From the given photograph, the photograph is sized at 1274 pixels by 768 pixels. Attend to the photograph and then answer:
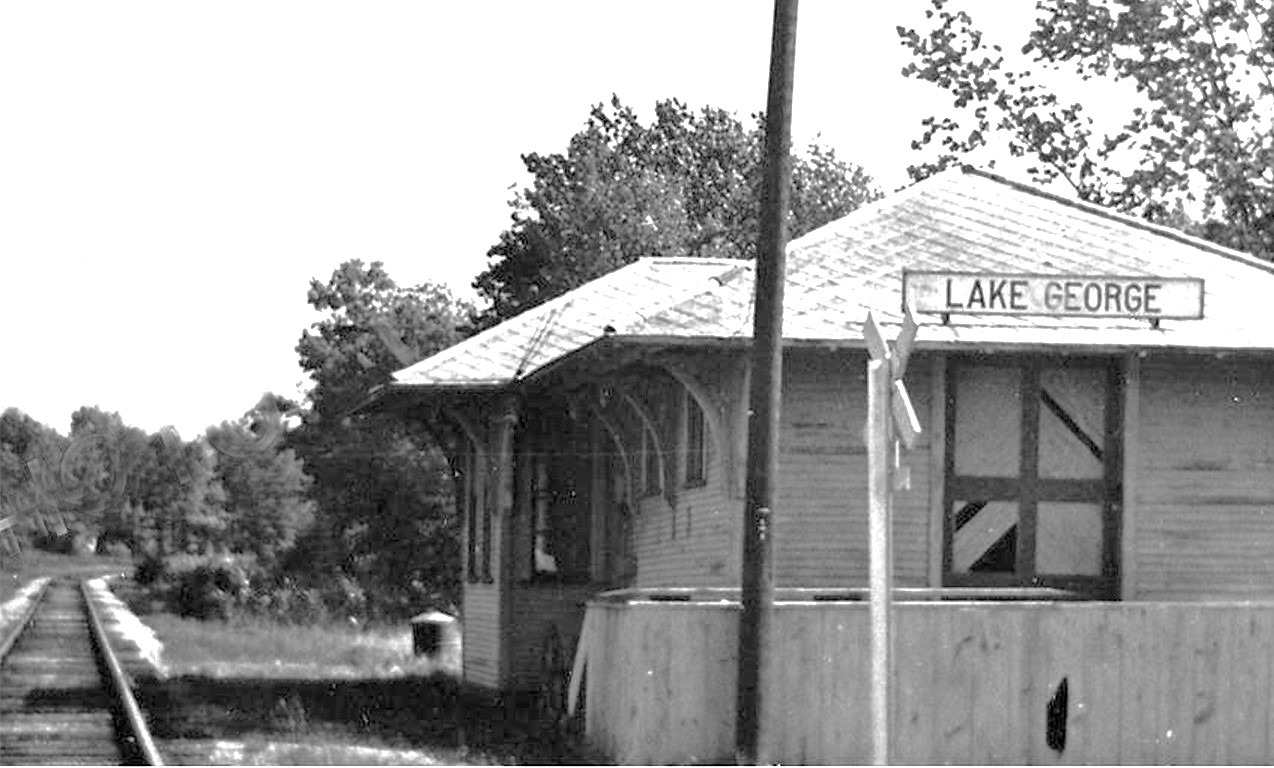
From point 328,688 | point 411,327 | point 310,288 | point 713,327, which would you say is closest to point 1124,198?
point 328,688

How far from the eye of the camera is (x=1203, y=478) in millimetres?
22688

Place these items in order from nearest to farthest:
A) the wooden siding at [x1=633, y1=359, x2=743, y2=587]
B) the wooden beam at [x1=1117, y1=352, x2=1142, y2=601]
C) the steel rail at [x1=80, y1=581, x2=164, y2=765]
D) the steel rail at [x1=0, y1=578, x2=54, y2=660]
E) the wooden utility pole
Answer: the wooden utility pole < the steel rail at [x1=80, y1=581, x2=164, y2=765] < the wooden siding at [x1=633, y1=359, x2=743, y2=587] < the wooden beam at [x1=1117, y1=352, x2=1142, y2=601] < the steel rail at [x1=0, y1=578, x2=54, y2=660]

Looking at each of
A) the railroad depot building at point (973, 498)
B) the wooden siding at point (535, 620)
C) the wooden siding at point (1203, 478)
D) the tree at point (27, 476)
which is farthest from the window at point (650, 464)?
the tree at point (27, 476)

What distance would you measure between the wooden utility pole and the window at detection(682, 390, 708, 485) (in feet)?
17.5

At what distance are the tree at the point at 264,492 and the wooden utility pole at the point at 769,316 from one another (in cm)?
3383

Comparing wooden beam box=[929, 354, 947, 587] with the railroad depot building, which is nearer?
the railroad depot building

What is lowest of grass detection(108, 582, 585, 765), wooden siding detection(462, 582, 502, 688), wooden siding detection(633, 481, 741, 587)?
grass detection(108, 582, 585, 765)

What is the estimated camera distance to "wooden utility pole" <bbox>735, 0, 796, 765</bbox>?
17.6m

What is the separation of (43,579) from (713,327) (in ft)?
214

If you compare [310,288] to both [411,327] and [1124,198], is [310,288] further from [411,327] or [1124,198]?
[1124,198]

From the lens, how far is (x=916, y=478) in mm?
22109

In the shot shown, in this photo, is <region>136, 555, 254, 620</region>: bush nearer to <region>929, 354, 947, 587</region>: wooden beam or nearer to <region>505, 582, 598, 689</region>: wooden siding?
<region>505, 582, 598, 689</region>: wooden siding

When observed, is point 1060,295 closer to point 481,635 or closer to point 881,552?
point 881,552

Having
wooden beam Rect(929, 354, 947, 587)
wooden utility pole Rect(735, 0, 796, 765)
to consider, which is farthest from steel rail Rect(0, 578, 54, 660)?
wooden utility pole Rect(735, 0, 796, 765)
